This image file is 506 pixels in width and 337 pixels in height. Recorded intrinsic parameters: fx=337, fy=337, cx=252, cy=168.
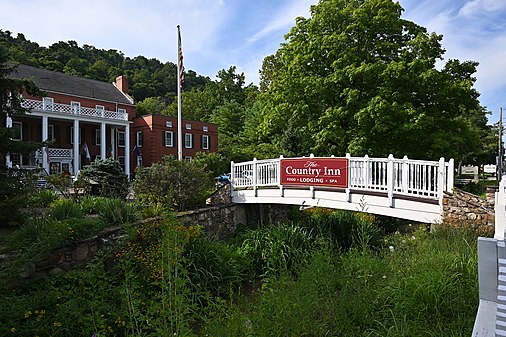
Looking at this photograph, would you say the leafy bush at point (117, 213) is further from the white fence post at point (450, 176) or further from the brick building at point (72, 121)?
the brick building at point (72, 121)

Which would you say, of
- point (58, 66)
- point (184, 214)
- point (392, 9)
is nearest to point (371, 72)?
point (392, 9)

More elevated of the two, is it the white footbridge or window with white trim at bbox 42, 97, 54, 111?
window with white trim at bbox 42, 97, 54, 111

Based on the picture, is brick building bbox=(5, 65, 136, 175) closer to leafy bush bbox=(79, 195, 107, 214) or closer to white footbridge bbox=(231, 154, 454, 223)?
leafy bush bbox=(79, 195, 107, 214)

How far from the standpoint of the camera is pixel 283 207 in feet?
42.0

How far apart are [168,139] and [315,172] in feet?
83.1

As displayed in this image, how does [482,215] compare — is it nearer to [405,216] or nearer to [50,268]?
[405,216]

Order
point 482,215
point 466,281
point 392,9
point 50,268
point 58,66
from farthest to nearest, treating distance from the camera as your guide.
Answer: point 58,66
point 392,9
point 482,215
point 50,268
point 466,281

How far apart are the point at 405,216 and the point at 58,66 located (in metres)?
48.8

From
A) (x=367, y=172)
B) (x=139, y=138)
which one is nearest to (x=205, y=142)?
(x=139, y=138)

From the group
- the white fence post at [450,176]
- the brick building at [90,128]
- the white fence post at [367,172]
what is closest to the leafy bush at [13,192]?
the white fence post at [367,172]

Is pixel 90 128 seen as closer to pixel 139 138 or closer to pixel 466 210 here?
pixel 139 138

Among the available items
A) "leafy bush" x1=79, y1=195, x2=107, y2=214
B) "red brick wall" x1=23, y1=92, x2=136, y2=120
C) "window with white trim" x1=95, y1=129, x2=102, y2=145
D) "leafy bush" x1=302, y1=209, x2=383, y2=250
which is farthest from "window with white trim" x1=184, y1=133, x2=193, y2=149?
"leafy bush" x1=302, y1=209, x2=383, y2=250

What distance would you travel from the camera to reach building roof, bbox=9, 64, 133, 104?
26.8 metres

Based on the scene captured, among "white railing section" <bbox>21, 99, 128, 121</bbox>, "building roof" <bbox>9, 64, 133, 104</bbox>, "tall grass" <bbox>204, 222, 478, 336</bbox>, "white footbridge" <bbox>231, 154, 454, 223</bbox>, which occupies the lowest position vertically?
"tall grass" <bbox>204, 222, 478, 336</bbox>
